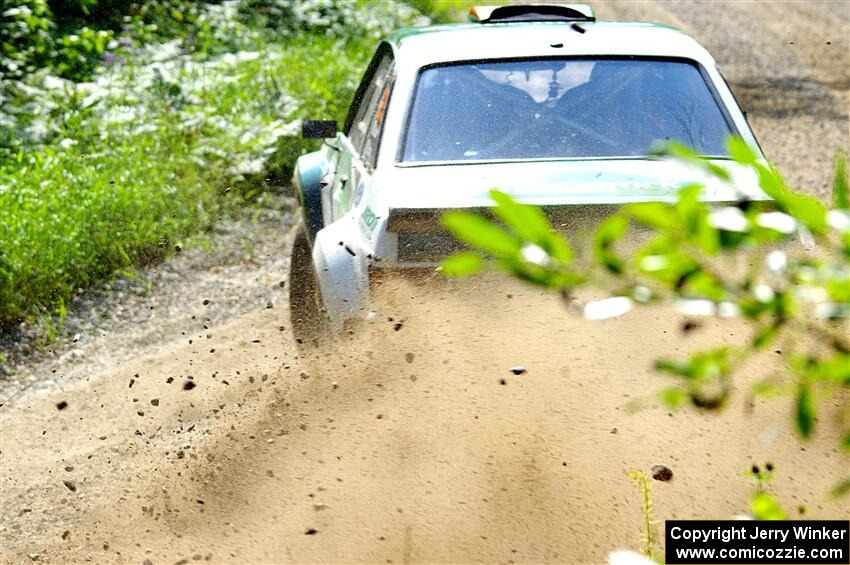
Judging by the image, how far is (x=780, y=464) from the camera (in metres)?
4.13

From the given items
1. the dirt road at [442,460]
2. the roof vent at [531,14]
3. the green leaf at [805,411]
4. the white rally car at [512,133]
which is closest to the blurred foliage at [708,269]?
the green leaf at [805,411]

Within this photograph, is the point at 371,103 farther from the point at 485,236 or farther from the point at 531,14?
the point at 485,236

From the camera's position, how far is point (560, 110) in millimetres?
5117

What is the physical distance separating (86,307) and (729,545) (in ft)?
18.9

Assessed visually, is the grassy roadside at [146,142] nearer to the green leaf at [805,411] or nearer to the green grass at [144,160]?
the green grass at [144,160]

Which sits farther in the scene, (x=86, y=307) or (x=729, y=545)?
(x=86, y=307)

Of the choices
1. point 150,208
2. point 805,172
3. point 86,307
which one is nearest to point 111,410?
point 86,307

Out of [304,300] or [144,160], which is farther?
[144,160]

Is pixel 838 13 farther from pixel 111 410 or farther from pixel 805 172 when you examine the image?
pixel 111 410

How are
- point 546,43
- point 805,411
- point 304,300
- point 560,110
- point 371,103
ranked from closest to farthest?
point 805,411, point 560,110, point 546,43, point 371,103, point 304,300

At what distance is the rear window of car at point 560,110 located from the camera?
4906 millimetres

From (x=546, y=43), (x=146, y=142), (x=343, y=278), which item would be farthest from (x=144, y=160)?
(x=343, y=278)

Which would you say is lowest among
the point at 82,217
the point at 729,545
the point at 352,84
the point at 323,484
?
the point at 352,84

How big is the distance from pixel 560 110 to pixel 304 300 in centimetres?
202
